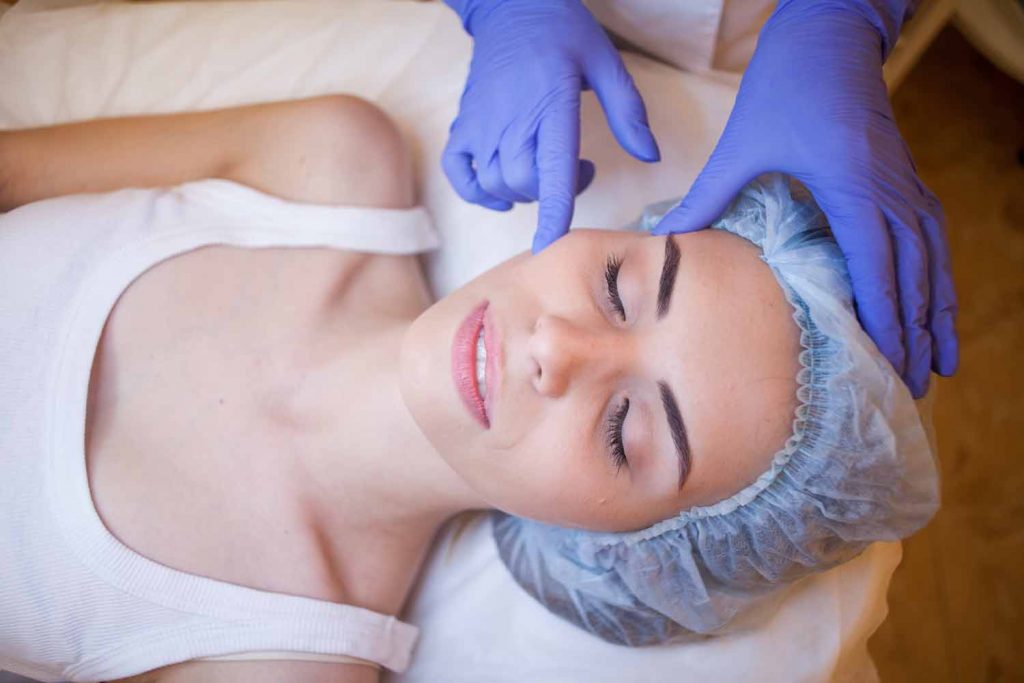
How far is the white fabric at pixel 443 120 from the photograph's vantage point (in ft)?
4.27

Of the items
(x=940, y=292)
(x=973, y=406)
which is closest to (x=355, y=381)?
(x=940, y=292)

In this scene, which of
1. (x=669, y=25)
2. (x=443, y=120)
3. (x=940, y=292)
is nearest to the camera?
(x=940, y=292)

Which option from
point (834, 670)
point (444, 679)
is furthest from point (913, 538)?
point (444, 679)

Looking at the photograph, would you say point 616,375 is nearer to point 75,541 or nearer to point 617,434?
point 617,434

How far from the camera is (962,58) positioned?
7.96 feet

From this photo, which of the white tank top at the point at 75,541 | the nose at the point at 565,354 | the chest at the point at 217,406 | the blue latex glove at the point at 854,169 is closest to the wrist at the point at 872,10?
the blue latex glove at the point at 854,169

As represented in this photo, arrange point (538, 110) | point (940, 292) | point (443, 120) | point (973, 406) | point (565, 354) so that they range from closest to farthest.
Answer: point (565, 354), point (940, 292), point (538, 110), point (443, 120), point (973, 406)

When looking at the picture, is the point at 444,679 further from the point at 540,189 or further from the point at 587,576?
the point at 540,189

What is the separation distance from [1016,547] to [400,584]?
1.72 m

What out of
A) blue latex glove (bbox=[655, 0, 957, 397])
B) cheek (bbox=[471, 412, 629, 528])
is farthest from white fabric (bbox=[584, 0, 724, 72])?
cheek (bbox=[471, 412, 629, 528])

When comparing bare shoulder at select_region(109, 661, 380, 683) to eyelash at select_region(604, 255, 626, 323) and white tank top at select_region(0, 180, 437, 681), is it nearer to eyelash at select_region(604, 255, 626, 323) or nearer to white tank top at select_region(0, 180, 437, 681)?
white tank top at select_region(0, 180, 437, 681)

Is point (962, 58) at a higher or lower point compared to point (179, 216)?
higher

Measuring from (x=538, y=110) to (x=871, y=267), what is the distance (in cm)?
55

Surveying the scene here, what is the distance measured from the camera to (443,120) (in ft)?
5.22
